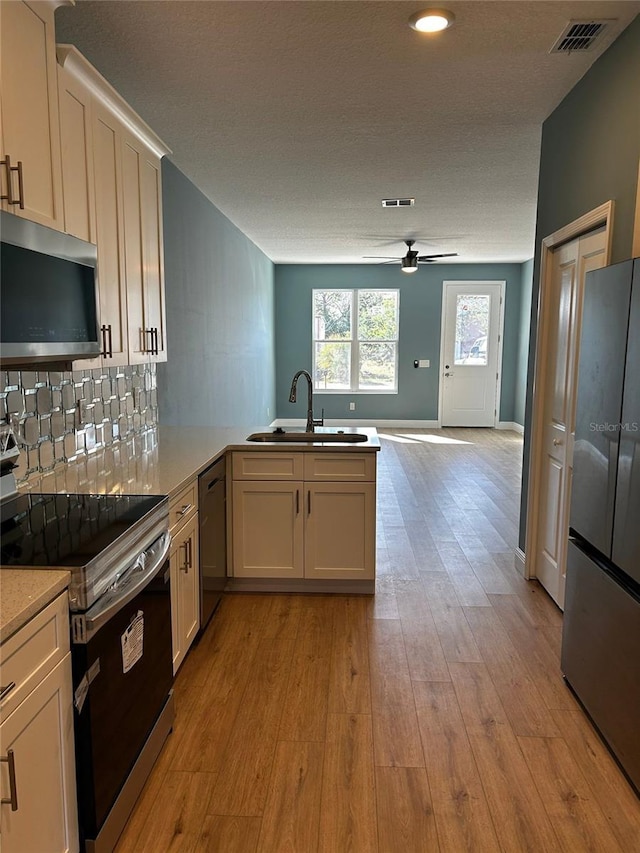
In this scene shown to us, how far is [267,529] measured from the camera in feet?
11.0

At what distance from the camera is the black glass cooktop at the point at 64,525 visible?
152 centimetres

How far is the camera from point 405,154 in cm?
385

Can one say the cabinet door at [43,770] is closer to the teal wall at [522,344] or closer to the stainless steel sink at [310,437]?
the stainless steel sink at [310,437]

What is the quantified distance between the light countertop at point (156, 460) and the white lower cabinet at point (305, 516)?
7cm

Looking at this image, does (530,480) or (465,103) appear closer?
(465,103)

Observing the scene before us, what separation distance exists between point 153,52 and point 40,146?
3.41 feet

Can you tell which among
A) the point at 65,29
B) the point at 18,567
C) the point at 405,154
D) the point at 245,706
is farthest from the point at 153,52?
the point at 245,706

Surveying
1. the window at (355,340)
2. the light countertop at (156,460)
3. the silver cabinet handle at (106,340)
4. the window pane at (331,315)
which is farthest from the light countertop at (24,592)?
the window pane at (331,315)

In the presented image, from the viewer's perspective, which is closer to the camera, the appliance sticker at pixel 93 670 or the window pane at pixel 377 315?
the appliance sticker at pixel 93 670

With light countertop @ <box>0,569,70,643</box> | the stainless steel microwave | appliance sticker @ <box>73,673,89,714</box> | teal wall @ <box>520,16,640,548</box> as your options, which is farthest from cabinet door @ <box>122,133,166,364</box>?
teal wall @ <box>520,16,640,548</box>

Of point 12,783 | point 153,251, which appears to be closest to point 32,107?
point 153,251

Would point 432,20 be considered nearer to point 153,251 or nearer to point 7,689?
point 153,251

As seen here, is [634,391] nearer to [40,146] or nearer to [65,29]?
[40,146]

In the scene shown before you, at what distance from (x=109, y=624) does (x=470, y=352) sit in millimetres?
8780
